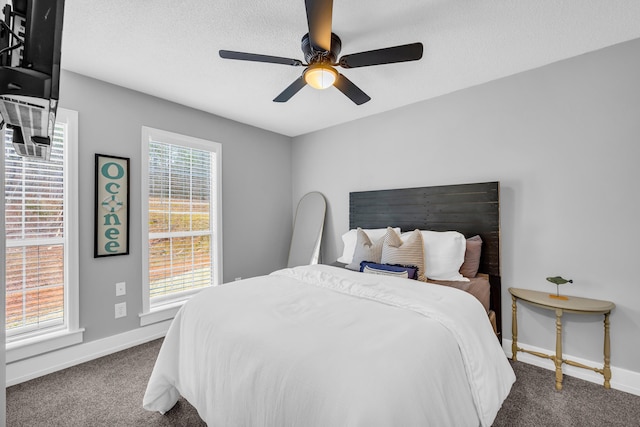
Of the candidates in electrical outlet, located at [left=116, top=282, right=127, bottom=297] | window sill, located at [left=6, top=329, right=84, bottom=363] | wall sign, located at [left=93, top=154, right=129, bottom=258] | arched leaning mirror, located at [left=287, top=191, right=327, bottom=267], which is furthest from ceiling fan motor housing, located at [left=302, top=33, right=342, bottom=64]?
window sill, located at [left=6, top=329, right=84, bottom=363]

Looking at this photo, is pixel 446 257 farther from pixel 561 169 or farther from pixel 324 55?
pixel 324 55

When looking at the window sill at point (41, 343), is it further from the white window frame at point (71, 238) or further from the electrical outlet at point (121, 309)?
the electrical outlet at point (121, 309)

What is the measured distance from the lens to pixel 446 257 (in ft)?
8.38

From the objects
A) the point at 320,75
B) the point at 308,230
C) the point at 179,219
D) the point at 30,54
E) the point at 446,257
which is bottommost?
the point at 446,257

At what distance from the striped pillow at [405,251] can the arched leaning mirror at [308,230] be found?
1.54 meters

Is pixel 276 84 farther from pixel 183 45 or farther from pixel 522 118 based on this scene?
pixel 522 118

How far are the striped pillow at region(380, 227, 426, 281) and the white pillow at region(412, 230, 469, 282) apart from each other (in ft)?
0.47

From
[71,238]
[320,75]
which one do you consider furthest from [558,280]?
[71,238]

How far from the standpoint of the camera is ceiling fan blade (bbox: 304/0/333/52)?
1403 mm

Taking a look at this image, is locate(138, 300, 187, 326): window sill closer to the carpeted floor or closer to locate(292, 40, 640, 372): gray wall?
the carpeted floor

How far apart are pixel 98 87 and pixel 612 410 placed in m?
4.82

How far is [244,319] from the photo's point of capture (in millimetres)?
1557

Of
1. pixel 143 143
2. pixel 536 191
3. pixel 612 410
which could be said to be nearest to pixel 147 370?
pixel 143 143

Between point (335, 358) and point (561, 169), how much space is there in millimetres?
2514
